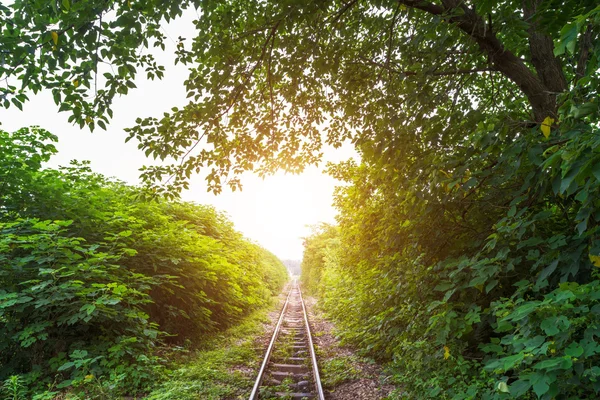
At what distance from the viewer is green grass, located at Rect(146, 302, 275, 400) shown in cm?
530

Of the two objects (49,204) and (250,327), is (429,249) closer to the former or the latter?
(49,204)

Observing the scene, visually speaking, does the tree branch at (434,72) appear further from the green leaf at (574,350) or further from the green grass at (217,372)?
the green grass at (217,372)

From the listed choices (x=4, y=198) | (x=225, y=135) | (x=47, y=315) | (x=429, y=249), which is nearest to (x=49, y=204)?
(x=4, y=198)

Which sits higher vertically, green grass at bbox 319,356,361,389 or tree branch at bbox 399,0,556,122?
tree branch at bbox 399,0,556,122

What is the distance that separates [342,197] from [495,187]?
15.4 feet

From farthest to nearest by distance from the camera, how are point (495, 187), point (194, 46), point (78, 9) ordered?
1. point (194, 46)
2. point (495, 187)
3. point (78, 9)

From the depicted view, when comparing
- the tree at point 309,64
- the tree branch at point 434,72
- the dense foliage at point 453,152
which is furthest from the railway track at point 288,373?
the tree branch at point 434,72

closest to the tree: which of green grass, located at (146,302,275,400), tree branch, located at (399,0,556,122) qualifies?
tree branch, located at (399,0,556,122)

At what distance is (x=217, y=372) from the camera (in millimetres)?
6449

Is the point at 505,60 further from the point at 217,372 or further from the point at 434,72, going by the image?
the point at 217,372

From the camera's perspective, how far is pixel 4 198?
5.67 m

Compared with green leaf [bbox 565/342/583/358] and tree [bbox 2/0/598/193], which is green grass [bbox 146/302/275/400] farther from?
green leaf [bbox 565/342/583/358]

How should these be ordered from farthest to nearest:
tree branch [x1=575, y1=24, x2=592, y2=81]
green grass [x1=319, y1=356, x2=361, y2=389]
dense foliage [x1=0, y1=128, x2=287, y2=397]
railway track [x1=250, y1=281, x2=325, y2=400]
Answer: green grass [x1=319, y1=356, x2=361, y2=389] < railway track [x1=250, y1=281, x2=325, y2=400] < dense foliage [x1=0, y1=128, x2=287, y2=397] < tree branch [x1=575, y1=24, x2=592, y2=81]

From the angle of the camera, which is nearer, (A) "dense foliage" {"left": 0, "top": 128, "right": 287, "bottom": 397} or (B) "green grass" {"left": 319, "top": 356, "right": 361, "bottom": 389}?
(A) "dense foliage" {"left": 0, "top": 128, "right": 287, "bottom": 397}
